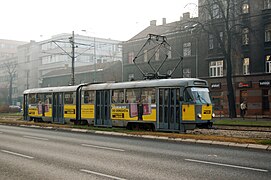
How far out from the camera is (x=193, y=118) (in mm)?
19125

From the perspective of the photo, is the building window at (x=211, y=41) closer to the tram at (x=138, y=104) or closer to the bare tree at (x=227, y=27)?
the bare tree at (x=227, y=27)

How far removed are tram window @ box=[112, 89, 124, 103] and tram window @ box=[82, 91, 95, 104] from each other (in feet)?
8.00

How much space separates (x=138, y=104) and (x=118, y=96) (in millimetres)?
2158

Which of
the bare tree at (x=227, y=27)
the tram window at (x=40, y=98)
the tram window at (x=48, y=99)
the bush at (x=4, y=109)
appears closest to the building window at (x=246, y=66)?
the bare tree at (x=227, y=27)

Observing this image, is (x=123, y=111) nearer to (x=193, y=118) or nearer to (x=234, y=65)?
(x=193, y=118)

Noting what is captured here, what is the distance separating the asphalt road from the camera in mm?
8586

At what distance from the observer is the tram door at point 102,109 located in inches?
949

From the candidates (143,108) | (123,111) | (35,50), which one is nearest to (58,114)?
(123,111)

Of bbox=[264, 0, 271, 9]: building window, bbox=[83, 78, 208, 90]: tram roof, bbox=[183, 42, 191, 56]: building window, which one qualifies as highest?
bbox=[264, 0, 271, 9]: building window

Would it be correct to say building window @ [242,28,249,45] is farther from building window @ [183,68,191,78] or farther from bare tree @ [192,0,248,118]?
building window @ [183,68,191,78]

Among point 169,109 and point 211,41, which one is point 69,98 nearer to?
point 169,109

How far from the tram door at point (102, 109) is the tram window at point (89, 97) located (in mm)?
597

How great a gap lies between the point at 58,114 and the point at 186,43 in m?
25.0

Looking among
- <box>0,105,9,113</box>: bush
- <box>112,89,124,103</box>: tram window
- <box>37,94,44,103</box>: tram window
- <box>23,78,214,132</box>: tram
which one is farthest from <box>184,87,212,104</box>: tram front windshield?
<box>0,105,9,113</box>: bush
